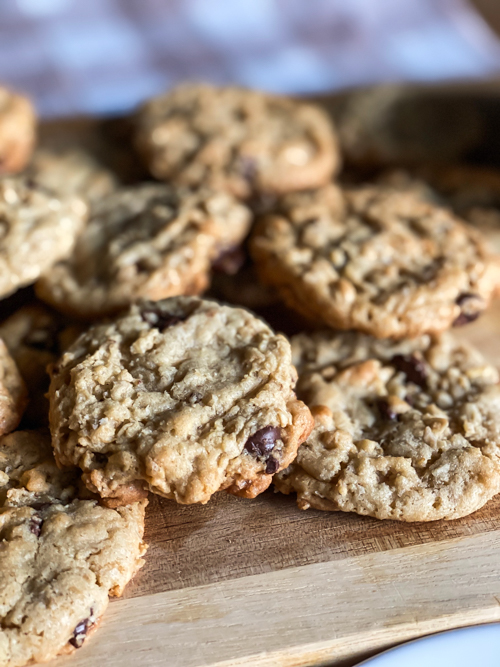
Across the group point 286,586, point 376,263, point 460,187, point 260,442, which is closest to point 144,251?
point 376,263

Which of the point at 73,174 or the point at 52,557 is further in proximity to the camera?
the point at 73,174

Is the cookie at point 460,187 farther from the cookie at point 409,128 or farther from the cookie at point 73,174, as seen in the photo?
the cookie at point 73,174

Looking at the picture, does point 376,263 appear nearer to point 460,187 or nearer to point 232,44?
point 460,187

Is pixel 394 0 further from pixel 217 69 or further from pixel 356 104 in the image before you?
pixel 356 104

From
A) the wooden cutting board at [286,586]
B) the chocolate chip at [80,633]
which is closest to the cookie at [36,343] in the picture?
the wooden cutting board at [286,586]

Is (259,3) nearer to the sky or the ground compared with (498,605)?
nearer to the sky

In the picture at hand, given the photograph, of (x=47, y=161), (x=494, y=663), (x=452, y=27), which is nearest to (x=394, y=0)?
(x=452, y=27)

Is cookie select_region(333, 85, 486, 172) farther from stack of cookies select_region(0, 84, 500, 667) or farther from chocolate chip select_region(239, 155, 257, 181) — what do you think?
chocolate chip select_region(239, 155, 257, 181)
